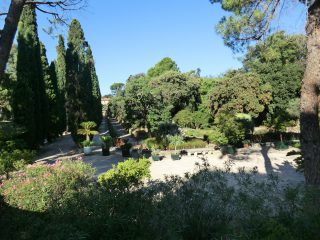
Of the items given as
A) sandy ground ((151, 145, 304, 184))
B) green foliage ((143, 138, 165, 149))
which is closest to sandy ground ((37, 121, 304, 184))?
sandy ground ((151, 145, 304, 184))

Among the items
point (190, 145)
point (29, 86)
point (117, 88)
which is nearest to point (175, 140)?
point (190, 145)

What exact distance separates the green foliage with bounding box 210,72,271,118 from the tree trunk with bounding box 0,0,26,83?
72.1 ft

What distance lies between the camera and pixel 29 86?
2017cm

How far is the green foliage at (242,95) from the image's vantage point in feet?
84.9

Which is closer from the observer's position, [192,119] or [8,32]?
[8,32]

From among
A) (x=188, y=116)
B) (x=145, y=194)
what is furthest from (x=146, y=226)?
(x=188, y=116)

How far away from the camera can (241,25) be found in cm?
835

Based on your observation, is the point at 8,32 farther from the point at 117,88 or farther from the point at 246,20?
the point at 117,88

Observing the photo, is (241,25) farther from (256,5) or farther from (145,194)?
(145,194)

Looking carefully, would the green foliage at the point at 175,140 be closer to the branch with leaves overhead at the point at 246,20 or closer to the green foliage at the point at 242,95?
the green foliage at the point at 242,95

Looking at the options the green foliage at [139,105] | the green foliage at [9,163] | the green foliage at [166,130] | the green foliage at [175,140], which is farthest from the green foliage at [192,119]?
the green foliage at [9,163]

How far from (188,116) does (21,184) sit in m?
25.3

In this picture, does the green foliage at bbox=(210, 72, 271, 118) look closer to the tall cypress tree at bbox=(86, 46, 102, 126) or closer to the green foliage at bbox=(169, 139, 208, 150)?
the green foliage at bbox=(169, 139, 208, 150)

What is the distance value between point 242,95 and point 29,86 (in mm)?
14966
